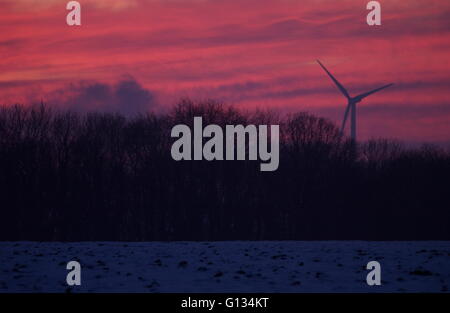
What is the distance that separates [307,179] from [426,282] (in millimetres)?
54919

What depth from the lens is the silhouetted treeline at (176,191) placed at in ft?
213

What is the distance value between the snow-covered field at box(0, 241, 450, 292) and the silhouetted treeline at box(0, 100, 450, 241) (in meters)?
40.3

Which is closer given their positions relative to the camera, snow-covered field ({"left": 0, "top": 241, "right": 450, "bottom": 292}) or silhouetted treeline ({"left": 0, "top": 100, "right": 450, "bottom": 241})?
snow-covered field ({"left": 0, "top": 241, "right": 450, "bottom": 292})

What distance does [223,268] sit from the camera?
1941 cm

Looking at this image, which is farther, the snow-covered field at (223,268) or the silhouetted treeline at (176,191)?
the silhouetted treeline at (176,191)

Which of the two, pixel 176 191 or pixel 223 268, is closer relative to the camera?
pixel 223 268

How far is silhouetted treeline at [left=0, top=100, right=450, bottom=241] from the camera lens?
Result: 65062mm

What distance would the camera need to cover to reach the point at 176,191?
225 feet

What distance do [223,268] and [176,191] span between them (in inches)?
1938

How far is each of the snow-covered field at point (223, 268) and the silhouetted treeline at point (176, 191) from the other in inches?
1585

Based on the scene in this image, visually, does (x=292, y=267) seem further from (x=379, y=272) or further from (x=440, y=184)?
(x=440, y=184)
